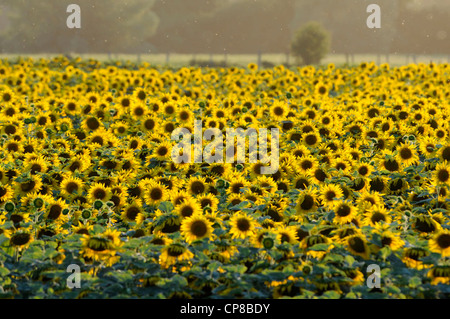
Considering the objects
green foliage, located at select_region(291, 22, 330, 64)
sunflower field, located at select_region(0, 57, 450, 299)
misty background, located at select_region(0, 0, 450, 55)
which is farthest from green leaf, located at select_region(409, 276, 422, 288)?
misty background, located at select_region(0, 0, 450, 55)

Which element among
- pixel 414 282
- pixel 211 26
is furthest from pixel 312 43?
pixel 414 282

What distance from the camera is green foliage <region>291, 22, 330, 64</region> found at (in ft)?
157

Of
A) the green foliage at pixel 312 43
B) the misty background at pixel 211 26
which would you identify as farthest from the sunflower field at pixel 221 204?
the misty background at pixel 211 26

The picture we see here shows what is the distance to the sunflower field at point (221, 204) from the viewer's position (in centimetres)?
462

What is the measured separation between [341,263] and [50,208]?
10.9 feet

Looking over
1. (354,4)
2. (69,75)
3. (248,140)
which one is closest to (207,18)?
(354,4)

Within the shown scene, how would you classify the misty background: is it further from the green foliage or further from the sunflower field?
the sunflower field

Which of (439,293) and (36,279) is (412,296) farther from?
(36,279)

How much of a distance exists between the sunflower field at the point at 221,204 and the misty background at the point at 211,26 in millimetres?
52574

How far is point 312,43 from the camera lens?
48.0m

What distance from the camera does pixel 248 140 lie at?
8.96 m

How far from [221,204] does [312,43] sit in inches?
1709

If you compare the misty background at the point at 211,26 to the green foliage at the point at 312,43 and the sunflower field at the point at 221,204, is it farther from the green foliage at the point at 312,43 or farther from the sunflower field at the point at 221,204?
the sunflower field at the point at 221,204

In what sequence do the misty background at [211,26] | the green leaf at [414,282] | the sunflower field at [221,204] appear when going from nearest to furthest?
the green leaf at [414,282]
the sunflower field at [221,204]
the misty background at [211,26]
